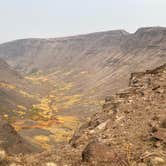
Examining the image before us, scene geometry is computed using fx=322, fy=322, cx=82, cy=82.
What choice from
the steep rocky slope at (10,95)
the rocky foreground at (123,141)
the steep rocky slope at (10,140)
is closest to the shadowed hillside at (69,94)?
the steep rocky slope at (10,95)

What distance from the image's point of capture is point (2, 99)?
110 meters

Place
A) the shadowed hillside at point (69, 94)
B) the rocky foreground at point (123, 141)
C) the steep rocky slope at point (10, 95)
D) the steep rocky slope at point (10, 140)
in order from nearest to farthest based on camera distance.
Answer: the rocky foreground at point (123, 141), the steep rocky slope at point (10, 140), the shadowed hillside at point (69, 94), the steep rocky slope at point (10, 95)

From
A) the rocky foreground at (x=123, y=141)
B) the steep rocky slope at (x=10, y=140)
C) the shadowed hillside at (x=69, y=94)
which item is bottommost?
the shadowed hillside at (x=69, y=94)

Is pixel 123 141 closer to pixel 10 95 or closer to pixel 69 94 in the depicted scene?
pixel 10 95

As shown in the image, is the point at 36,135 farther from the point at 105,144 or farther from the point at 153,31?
the point at 153,31

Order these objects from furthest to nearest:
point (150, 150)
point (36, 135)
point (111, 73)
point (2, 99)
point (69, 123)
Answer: point (111, 73)
point (2, 99)
point (69, 123)
point (36, 135)
point (150, 150)

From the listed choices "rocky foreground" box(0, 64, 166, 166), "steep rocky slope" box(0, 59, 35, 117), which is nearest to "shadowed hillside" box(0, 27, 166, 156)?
"steep rocky slope" box(0, 59, 35, 117)

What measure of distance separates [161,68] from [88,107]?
4249 inches

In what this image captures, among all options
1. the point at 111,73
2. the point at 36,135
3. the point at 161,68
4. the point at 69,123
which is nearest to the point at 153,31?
the point at 111,73

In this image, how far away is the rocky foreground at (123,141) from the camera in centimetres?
1170

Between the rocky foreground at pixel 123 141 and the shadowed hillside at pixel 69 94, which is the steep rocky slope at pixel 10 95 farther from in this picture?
the rocky foreground at pixel 123 141

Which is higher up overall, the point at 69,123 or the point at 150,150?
the point at 150,150

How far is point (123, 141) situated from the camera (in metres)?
13.0

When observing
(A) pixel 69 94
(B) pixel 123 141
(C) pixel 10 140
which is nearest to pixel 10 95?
(A) pixel 69 94
